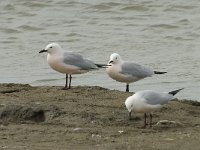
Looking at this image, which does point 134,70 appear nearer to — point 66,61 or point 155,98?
point 66,61

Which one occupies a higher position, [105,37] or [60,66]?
[60,66]

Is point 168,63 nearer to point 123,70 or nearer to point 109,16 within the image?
point 123,70

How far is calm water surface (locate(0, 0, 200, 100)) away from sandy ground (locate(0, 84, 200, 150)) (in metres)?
2.12

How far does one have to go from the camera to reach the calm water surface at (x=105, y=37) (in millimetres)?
12859

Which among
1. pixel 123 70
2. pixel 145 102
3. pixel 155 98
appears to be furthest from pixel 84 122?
pixel 123 70

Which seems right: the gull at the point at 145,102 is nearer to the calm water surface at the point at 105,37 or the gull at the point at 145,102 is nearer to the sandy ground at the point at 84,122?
the sandy ground at the point at 84,122

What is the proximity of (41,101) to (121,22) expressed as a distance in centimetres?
913

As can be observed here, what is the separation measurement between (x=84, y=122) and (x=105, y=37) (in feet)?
27.3

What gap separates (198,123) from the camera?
334 inches

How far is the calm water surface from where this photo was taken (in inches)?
506

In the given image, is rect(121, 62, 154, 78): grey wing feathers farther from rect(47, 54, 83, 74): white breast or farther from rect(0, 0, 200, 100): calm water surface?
rect(0, 0, 200, 100): calm water surface

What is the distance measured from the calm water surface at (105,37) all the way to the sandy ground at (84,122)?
2121mm

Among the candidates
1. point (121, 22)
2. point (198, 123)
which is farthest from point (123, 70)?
point (121, 22)

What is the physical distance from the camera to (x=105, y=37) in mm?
16625
